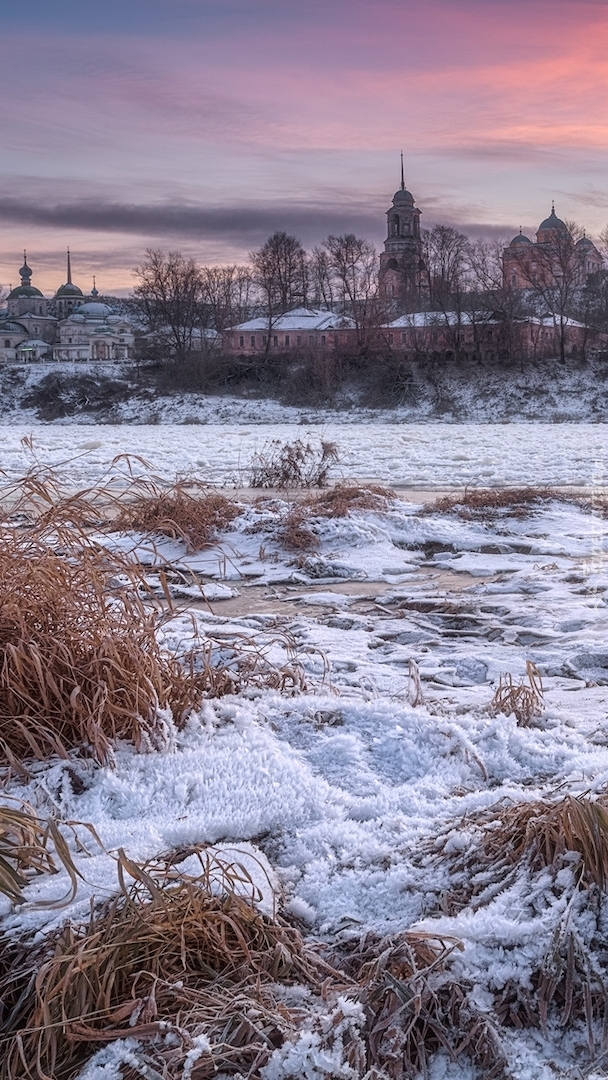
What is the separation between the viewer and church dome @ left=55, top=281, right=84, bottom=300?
124m

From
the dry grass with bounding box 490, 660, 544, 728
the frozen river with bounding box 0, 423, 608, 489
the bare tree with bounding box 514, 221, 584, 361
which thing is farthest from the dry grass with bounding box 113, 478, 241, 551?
the bare tree with bounding box 514, 221, 584, 361

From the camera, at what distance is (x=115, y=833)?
2.59 metres

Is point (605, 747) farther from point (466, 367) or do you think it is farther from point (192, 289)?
point (192, 289)

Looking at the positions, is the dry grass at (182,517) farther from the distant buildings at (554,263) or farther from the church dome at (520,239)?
the church dome at (520,239)

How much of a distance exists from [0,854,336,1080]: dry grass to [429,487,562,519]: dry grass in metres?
7.22

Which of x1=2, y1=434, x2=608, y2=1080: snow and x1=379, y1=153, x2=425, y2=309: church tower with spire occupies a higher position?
x1=379, y1=153, x2=425, y2=309: church tower with spire

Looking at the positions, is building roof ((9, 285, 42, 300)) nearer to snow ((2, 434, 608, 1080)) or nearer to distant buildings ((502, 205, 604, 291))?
distant buildings ((502, 205, 604, 291))

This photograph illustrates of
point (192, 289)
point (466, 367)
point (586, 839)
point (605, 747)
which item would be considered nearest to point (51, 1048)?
point (586, 839)

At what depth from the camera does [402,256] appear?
87750 mm

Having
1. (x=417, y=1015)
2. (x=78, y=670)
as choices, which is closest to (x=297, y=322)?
(x=78, y=670)

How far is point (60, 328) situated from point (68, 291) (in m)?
20.7

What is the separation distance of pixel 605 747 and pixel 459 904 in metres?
1.15

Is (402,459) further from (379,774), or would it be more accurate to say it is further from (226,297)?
(226,297)

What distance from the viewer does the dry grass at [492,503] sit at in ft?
30.4
